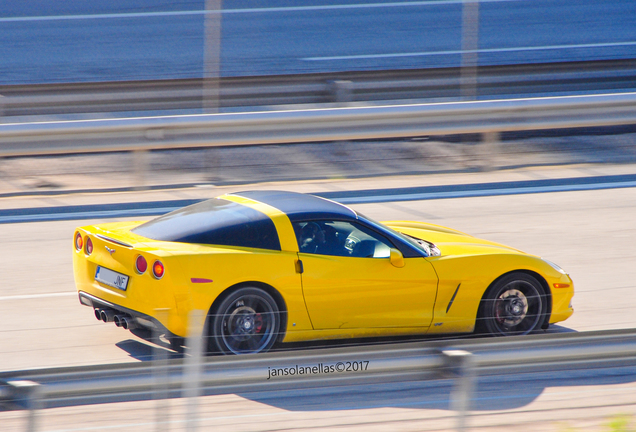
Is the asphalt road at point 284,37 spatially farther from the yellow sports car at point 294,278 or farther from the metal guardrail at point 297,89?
the yellow sports car at point 294,278

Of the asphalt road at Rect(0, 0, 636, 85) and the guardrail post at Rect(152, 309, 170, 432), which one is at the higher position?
the asphalt road at Rect(0, 0, 636, 85)

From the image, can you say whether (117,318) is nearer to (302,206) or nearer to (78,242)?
(78,242)

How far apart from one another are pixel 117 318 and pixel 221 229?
0.91 meters

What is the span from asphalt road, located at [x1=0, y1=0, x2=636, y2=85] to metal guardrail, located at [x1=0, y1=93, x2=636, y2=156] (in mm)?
6644

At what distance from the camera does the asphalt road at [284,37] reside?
738 inches

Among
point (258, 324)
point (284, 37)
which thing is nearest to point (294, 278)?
point (258, 324)

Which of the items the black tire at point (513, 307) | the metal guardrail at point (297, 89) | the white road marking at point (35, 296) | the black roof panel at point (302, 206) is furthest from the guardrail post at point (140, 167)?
the black tire at point (513, 307)

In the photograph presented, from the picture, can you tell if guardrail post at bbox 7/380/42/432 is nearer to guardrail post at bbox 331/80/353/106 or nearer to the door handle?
the door handle

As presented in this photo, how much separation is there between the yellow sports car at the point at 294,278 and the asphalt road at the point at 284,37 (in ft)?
39.7

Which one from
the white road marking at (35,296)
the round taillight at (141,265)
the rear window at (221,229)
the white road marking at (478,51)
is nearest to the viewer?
the round taillight at (141,265)

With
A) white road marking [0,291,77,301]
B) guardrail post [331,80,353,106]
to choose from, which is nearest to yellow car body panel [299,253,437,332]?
white road marking [0,291,77,301]

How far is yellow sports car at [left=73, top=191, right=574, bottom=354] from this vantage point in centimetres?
549

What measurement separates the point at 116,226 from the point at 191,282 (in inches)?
44.0

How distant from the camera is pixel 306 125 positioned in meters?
11.6
